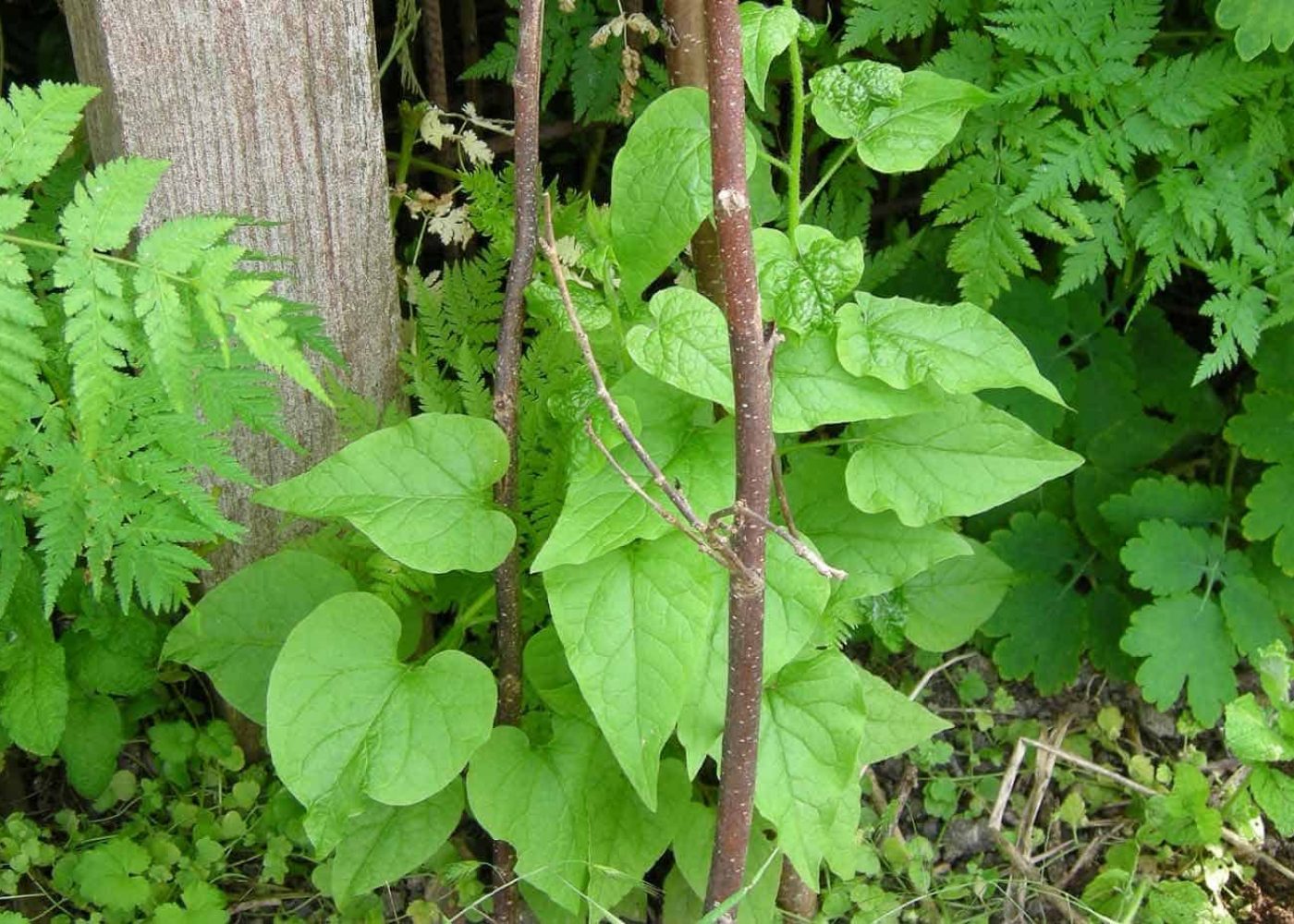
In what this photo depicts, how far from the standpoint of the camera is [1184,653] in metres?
2.29

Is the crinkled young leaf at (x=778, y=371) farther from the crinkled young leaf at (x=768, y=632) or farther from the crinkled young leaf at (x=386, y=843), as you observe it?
the crinkled young leaf at (x=386, y=843)

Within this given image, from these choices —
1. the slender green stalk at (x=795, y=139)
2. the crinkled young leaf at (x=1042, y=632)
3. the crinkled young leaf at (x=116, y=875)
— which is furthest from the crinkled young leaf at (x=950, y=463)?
the crinkled young leaf at (x=116, y=875)

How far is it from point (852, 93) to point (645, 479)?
58cm

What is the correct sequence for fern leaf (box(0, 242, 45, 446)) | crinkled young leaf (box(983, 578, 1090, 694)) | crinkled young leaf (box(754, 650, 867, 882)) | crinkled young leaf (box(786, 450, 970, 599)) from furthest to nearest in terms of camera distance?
crinkled young leaf (box(983, 578, 1090, 694)), crinkled young leaf (box(786, 450, 970, 599)), crinkled young leaf (box(754, 650, 867, 882)), fern leaf (box(0, 242, 45, 446))

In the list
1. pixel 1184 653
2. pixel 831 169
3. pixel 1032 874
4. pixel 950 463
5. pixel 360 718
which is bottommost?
pixel 1032 874

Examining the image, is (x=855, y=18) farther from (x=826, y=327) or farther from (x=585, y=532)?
(x=585, y=532)

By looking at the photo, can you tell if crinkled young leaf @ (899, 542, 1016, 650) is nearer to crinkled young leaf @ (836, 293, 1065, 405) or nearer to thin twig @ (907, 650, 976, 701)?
thin twig @ (907, 650, 976, 701)

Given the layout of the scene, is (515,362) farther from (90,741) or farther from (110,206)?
(90,741)

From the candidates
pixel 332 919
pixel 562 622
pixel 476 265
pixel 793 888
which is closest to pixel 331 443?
pixel 476 265

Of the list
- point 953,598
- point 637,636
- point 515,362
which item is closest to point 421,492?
point 515,362

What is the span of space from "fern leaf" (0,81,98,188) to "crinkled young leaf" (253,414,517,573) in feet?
1.64

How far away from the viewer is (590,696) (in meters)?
1.59

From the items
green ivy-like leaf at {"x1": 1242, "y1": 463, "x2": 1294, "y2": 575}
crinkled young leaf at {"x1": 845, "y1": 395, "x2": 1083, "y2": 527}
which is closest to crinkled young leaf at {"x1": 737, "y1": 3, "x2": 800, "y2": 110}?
crinkled young leaf at {"x1": 845, "y1": 395, "x2": 1083, "y2": 527}

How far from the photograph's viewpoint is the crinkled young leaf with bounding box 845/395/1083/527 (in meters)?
1.78
